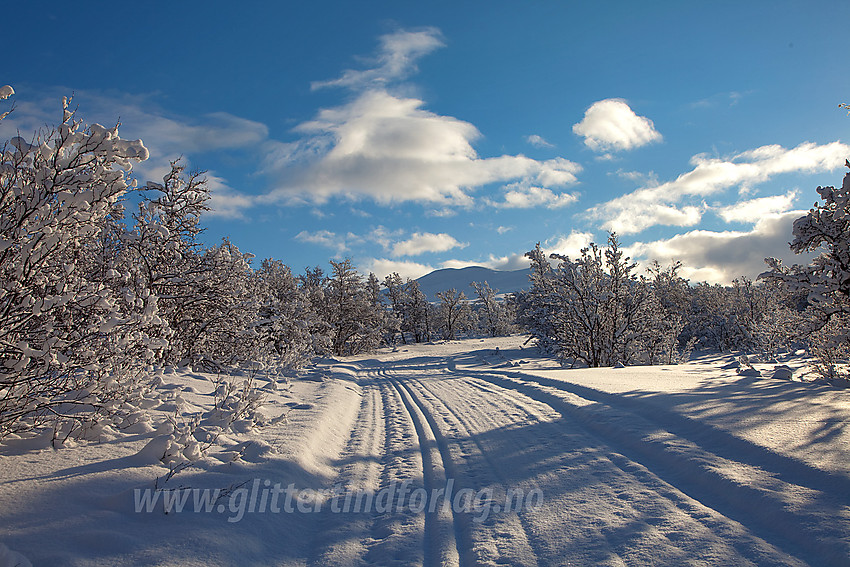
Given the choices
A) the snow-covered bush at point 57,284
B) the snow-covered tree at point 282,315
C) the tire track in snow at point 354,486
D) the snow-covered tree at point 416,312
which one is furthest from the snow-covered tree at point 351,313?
Result: the snow-covered bush at point 57,284

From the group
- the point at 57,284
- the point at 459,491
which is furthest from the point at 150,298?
the point at 459,491

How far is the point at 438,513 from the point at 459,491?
1.86ft

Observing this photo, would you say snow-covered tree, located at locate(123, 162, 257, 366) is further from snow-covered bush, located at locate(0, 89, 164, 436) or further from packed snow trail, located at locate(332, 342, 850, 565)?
packed snow trail, located at locate(332, 342, 850, 565)

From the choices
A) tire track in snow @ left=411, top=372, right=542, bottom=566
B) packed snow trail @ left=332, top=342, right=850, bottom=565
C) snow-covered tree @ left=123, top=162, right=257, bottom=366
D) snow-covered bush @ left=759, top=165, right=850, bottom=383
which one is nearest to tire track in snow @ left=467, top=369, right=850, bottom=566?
packed snow trail @ left=332, top=342, right=850, bottom=565

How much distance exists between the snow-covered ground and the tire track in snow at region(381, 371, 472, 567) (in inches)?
1.0

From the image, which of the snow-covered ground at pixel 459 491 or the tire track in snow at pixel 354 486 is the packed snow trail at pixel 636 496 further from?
the tire track in snow at pixel 354 486

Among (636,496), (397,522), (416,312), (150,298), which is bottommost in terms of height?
(397,522)

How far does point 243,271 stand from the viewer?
13.2 metres

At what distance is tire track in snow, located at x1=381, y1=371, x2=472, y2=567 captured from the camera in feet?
11.6

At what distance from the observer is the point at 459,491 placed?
190 inches

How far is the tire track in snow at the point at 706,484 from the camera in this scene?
10.4ft

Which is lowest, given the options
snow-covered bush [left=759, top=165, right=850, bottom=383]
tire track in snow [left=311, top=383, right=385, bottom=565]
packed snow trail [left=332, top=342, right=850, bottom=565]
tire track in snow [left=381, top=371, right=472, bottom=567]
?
tire track in snow [left=311, top=383, right=385, bottom=565]

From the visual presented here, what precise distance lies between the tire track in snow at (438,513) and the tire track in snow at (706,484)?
84.2 inches

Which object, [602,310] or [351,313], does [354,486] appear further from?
[351,313]
